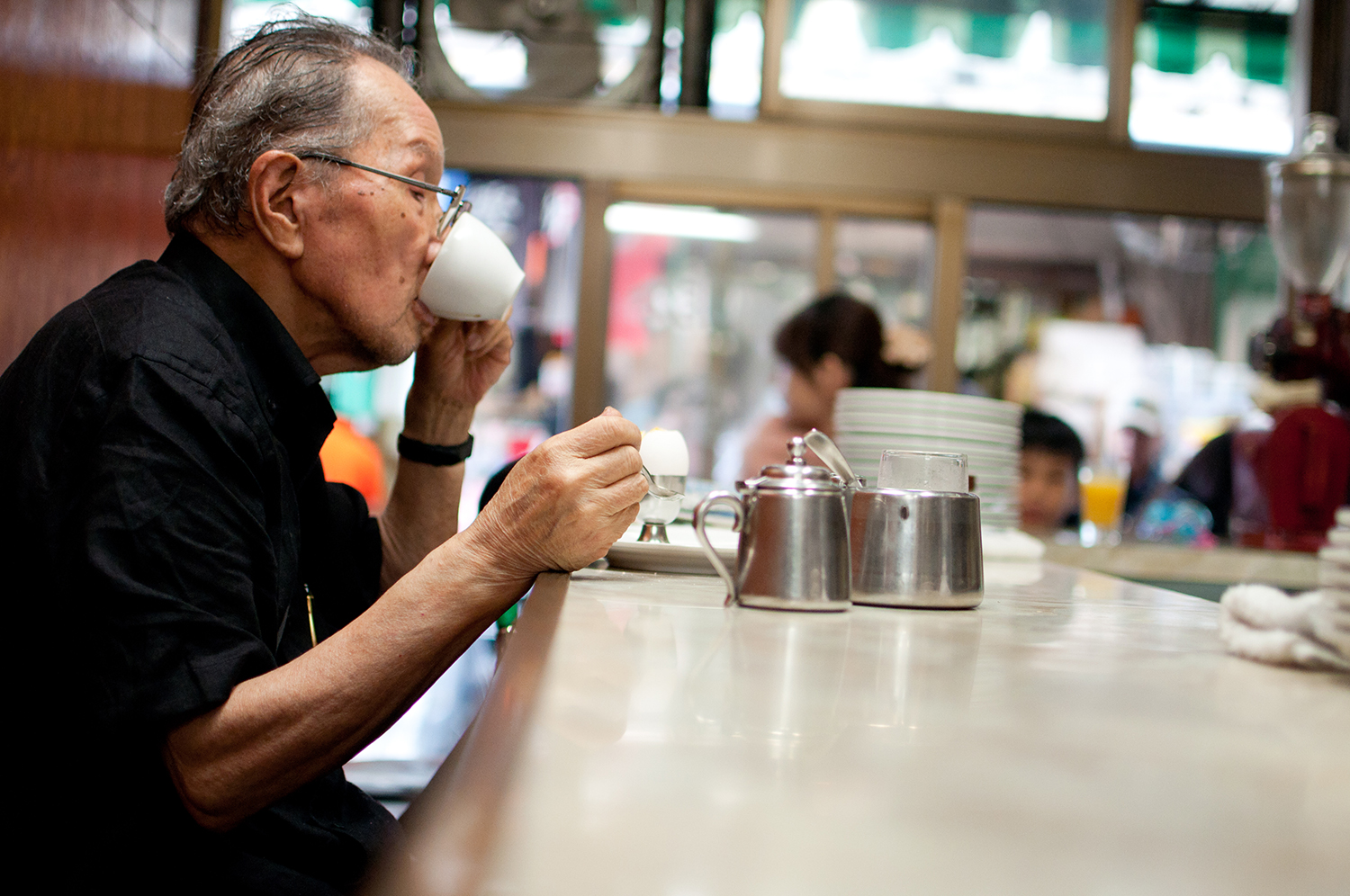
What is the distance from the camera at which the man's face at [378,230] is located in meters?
1.24

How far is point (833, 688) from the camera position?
613 millimetres

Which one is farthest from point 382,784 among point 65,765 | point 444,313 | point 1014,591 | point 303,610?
point 1014,591

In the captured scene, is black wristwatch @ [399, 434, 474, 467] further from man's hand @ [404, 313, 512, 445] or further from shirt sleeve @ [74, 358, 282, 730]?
shirt sleeve @ [74, 358, 282, 730]

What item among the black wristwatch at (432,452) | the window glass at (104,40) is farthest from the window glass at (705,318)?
the black wristwatch at (432,452)

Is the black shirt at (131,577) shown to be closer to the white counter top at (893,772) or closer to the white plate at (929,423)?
the white counter top at (893,772)

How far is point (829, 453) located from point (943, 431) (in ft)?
2.53

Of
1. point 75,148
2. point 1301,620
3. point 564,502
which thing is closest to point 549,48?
point 75,148

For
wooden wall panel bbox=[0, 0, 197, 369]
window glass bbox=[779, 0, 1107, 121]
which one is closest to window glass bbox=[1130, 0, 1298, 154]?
window glass bbox=[779, 0, 1107, 121]

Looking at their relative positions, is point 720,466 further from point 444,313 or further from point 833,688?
point 833,688

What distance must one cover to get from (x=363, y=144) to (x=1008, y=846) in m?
1.09

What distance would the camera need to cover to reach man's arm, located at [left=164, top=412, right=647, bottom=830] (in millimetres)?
894

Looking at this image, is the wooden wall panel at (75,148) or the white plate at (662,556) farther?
the wooden wall panel at (75,148)

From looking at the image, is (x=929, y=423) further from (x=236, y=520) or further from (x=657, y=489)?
(x=236, y=520)

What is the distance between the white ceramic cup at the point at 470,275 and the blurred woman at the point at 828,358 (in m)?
1.78
